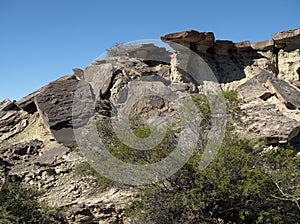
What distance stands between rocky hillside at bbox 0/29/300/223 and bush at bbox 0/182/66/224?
40cm

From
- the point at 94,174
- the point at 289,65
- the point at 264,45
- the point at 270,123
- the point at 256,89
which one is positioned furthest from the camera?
the point at 264,45

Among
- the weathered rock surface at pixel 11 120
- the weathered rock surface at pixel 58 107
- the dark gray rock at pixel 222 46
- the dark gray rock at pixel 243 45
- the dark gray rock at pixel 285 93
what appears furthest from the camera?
the weathered rock surface at pixel 11 120

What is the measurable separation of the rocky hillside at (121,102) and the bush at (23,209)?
402 millimetres

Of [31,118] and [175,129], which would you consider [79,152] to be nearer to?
[175,129]

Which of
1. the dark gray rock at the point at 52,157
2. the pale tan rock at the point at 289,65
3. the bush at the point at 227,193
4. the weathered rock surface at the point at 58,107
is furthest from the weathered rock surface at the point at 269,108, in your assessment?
the weathered rock surface at the point at 58,107

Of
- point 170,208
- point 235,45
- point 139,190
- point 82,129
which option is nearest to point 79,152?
point 82,129

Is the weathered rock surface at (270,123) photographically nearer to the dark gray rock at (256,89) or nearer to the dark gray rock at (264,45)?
the dark gray rock at (256,89)

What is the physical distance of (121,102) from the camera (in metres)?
13.0

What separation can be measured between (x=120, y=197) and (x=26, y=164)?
467 centimetres

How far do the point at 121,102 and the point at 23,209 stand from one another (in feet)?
17.7

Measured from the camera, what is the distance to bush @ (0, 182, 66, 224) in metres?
8.30

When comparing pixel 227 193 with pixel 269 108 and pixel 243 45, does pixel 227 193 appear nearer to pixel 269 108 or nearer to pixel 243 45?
pixel 269 108

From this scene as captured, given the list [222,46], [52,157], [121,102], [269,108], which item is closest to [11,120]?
[52,157]

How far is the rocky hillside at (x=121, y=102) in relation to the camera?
365 inches
